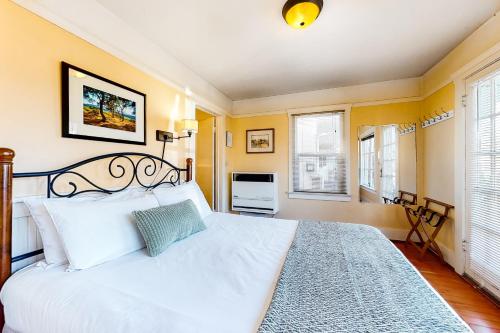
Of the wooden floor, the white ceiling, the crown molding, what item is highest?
the white ceiling

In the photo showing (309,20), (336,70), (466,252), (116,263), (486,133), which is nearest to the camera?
(116,263)

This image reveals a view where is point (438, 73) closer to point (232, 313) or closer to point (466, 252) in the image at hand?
point (466, 252)

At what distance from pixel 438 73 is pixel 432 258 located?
2300mm

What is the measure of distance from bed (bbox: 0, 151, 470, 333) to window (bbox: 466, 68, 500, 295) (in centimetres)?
132

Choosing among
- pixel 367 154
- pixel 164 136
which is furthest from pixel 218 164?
pixel 367 154

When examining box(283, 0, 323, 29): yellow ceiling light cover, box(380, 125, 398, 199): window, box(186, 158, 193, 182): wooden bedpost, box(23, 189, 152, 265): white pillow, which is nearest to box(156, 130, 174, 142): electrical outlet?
box(186, 158, 193, 182): wooden bedpost

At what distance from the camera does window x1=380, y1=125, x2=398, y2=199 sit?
3117 mm

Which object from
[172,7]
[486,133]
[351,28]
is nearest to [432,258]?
[486,133]

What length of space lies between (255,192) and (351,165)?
63.3 inches

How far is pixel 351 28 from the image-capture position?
1.97 meters

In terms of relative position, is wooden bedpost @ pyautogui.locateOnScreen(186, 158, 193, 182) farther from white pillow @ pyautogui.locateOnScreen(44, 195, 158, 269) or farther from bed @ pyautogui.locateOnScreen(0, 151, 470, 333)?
bed @ pyautogui.locateOnScreen(0, 151, 470, 333)

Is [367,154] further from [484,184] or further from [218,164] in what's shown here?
[218,164]

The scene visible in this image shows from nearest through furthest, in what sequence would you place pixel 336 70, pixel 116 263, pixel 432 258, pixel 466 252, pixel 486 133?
pixel 116 263, pixel 486 133, pixel 466 252, pixel 432 258, pixel 336 70

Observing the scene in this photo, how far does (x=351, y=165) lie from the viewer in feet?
11.0
